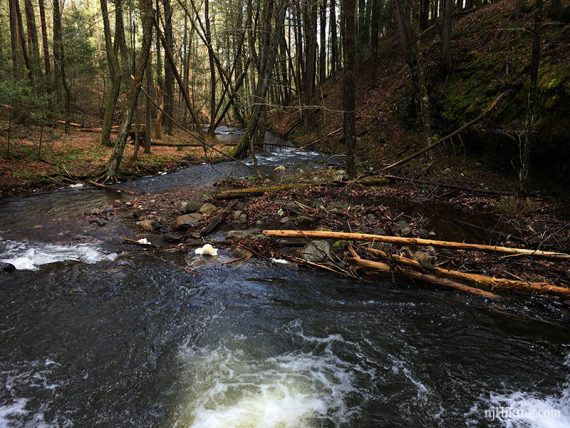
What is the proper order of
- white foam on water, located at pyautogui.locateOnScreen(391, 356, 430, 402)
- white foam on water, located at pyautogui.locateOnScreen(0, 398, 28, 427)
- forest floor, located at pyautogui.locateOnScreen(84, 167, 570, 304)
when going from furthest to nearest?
forest floor, located at pyautogui.locateOnScreen(84, 167, 570, 304) < white foam on water, located at pyautogui.locateOnScreen(391, 356, 430, 402) < white foam on water, located at pyautogui.locateOnScreen(0, 398, 28, 427)

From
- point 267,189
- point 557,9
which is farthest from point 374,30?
point 267,189

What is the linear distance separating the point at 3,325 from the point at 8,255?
2659mm

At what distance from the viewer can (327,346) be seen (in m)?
4.69

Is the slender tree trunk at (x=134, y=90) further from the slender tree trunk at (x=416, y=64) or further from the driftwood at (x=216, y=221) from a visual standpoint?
the slender tree trunk at (x=416, y=64)

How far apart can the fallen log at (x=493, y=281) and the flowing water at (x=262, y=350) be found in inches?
7.9

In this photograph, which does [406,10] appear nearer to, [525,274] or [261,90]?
[261,90]

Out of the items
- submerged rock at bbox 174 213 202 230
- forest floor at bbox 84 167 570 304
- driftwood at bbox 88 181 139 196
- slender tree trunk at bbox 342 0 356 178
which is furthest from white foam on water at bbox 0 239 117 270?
slender tree trunk at bbox 342 0 356 178

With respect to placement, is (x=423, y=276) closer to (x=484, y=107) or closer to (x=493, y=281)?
(x=493, y=281)

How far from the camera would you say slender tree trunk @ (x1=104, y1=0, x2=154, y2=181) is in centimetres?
1182

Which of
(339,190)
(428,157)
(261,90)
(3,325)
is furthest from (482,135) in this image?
(3,325)

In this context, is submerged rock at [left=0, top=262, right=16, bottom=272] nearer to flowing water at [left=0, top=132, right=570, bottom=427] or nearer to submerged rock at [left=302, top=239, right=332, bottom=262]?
flowing water at [left=0, top=132, right=570, bottom=427]

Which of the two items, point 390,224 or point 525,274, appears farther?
point 390,224

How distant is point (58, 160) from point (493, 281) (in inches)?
587

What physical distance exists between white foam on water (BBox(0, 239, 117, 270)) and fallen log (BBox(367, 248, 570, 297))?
17.9 feet
